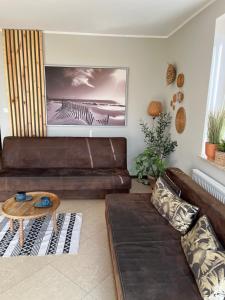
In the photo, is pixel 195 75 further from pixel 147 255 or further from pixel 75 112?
pixel 147 255

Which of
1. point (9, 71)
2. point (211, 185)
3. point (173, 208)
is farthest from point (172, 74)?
point (9, 71)

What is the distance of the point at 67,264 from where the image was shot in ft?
6.38

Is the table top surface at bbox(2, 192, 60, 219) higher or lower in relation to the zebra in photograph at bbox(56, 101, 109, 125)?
lower

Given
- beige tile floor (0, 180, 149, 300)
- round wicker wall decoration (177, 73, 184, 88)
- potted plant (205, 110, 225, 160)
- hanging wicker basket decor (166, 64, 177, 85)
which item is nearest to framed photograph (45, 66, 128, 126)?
hanging wicker basket decor (166, 64, 177, 85)

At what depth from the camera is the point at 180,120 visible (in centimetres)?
319

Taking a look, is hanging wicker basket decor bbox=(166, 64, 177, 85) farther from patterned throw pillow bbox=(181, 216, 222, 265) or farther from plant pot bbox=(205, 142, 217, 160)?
patterned throw pillow bbox=(181, 216, 222, 265)

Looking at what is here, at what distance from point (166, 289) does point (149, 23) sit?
3.12 m

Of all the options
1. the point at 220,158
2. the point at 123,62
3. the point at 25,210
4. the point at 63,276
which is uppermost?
the point at 123,62

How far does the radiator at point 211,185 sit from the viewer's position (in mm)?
2070

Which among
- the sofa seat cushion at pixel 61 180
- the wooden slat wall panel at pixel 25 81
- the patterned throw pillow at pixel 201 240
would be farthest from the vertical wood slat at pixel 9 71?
the patterned throw pillow at pixel 201 240

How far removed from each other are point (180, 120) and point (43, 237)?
7.68 feet

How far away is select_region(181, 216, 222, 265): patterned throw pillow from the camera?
1.39m

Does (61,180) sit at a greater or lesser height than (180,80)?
lesser

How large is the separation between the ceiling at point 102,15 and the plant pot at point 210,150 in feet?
4.99
